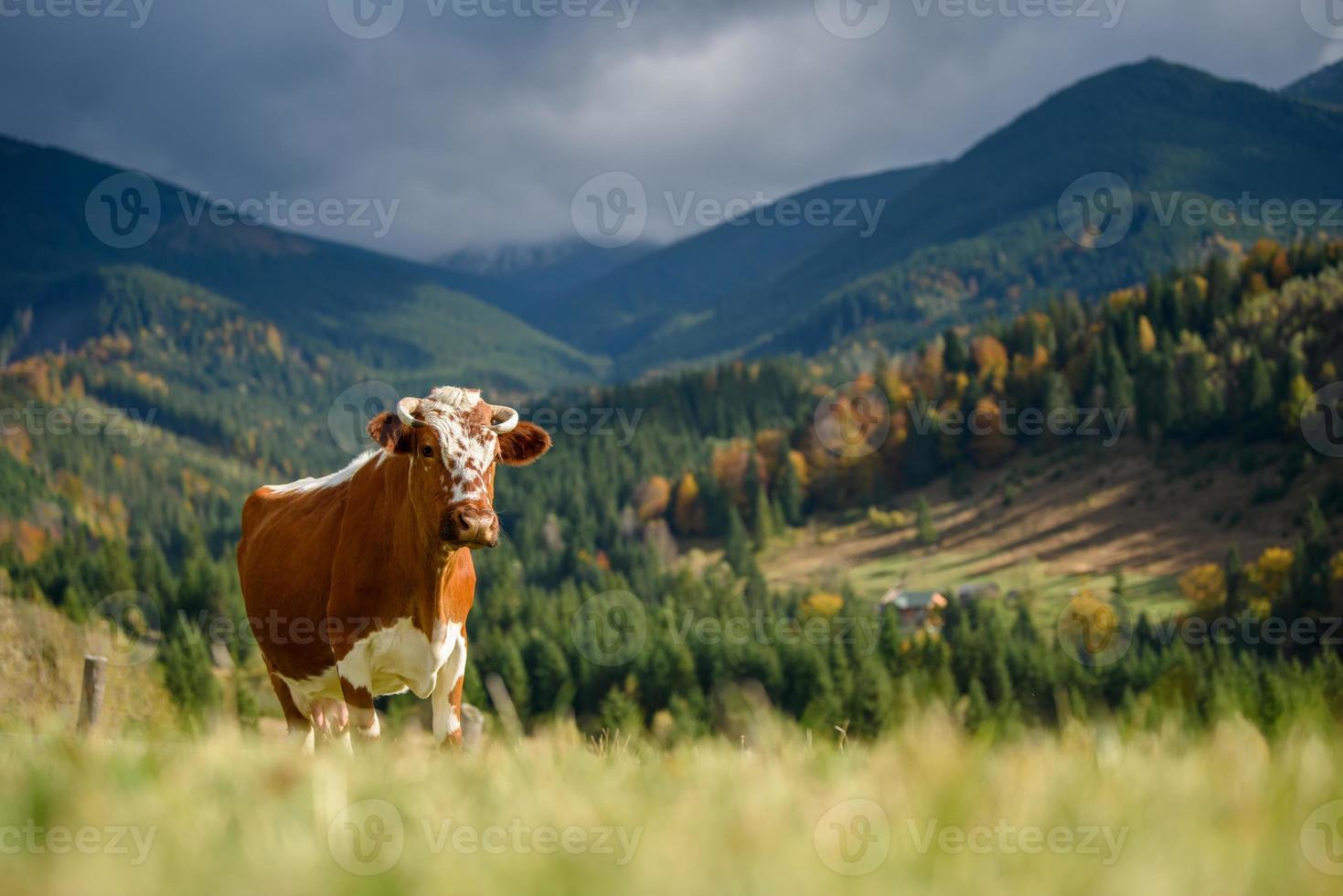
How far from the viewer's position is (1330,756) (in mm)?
3906

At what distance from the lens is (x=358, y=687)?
8828 millimetres

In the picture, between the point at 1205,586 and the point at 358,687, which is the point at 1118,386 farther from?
the point at 358,687

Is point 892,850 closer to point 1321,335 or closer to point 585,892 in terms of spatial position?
point 585,892

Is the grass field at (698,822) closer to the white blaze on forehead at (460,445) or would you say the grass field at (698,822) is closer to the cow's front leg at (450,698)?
the white blaze on forehead at (460,445)

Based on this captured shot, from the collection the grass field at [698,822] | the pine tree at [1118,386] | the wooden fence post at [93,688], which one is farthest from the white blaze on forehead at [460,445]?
the pine tree at [1118,386]

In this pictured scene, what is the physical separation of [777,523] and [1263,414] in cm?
6805

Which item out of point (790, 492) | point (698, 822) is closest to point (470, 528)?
point (698, 822)

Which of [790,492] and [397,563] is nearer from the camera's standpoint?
[397,563]

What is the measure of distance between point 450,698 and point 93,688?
4.51 meters

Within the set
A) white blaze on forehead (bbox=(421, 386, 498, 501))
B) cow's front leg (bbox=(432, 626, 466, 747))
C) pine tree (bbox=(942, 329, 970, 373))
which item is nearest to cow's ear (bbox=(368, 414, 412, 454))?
white blaze on forehead (bbox=(421, 386, 498, 501))

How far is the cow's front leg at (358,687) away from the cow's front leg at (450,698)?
1.59 ft

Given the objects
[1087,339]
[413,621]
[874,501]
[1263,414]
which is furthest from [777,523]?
[413,621]

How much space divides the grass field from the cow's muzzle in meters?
3.37

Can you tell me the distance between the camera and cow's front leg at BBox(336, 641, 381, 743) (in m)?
8.82
